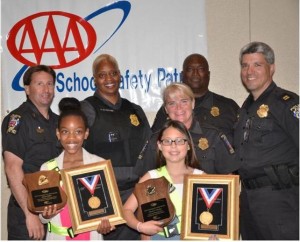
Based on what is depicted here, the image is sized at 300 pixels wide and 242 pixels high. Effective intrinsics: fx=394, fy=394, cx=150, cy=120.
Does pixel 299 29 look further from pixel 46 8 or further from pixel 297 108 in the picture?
pixel 46 8

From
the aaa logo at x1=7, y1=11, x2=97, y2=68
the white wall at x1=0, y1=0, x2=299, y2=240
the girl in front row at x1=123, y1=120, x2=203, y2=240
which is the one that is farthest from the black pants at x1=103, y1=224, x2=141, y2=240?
the aaa logo at x1=7, y1=11, x2=97, y2=68

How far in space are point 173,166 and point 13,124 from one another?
4.67ft

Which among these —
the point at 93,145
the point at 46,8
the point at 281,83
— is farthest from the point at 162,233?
the point at 46,8

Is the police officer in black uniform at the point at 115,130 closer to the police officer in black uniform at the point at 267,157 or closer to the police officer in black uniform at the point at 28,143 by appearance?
the police officer in black uniform at the point at 28,143

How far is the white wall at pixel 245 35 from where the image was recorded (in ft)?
15.7

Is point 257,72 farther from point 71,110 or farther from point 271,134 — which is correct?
point 71,110

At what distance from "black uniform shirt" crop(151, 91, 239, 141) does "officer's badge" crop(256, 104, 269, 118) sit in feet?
1.53

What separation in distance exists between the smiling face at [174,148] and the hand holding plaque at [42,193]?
785mm

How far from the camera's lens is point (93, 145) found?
357 cm

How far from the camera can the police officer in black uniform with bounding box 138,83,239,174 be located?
10.6 feet

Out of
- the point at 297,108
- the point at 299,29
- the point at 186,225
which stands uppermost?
the point at 299,29

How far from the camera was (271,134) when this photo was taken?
10.8ft

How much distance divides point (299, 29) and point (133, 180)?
8.50ft

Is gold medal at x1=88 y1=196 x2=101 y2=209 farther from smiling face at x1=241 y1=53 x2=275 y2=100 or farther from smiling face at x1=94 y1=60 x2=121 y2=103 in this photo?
smiling face at x1=241 y1=53 x2=275 y2=100
